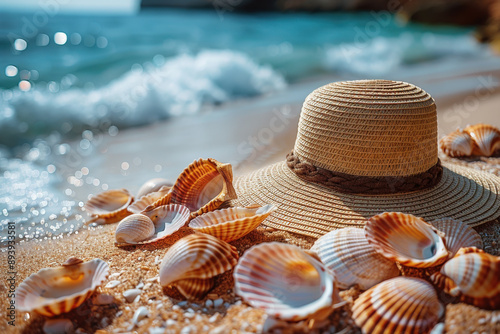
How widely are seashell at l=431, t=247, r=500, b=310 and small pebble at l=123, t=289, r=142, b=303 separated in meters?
1.31

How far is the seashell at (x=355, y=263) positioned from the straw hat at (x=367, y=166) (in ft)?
0.93

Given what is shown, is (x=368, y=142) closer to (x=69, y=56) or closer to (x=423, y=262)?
(x=423, y=262)

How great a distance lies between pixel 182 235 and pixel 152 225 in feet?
0.60

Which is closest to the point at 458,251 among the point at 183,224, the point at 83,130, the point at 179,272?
the point at 179,272

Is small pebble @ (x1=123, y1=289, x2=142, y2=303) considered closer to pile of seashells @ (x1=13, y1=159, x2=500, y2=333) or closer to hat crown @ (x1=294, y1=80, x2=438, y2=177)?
pile of seashells @ (x1=13, y1=159, x2=500, y2=333)

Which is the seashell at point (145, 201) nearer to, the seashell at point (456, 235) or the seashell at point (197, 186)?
the seashell at point (197, 186)

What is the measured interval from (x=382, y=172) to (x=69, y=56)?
31.5 feet

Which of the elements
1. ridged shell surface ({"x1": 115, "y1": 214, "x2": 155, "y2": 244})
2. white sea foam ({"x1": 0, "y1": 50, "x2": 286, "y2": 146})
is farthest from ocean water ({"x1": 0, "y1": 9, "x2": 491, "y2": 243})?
ridged shell surface ({"x1": 115, "y1": 214, "x2": 155, "y2": 244})

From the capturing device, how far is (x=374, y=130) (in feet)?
6.93

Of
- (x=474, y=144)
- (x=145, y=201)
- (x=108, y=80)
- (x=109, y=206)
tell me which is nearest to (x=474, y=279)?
(x=145, y=201)

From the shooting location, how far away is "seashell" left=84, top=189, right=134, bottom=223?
9.49 ft

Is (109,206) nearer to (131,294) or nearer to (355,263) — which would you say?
(131,294)

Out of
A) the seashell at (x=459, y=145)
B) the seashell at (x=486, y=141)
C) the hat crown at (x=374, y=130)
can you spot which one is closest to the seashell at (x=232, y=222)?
the hat crown at (x=374, y=130)

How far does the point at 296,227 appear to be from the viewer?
2.12 metres
